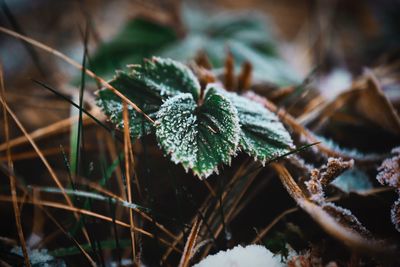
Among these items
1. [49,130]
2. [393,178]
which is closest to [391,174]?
[393,178]

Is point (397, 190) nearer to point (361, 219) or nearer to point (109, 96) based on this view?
point (361, 219)

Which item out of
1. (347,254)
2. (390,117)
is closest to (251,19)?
(390,117)

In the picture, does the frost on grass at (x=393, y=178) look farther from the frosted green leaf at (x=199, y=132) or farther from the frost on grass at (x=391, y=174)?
the frosted green leaf at (x=199, y=132)

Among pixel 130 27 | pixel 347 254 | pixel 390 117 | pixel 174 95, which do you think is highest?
pixel 130 27

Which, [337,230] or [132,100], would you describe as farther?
[132,100]

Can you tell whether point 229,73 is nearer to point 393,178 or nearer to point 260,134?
point 260,134

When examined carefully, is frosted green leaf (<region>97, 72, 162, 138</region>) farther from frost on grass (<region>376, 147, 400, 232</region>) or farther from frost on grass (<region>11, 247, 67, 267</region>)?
frost on grass (<region>376, 147, 400, 232</region>)
